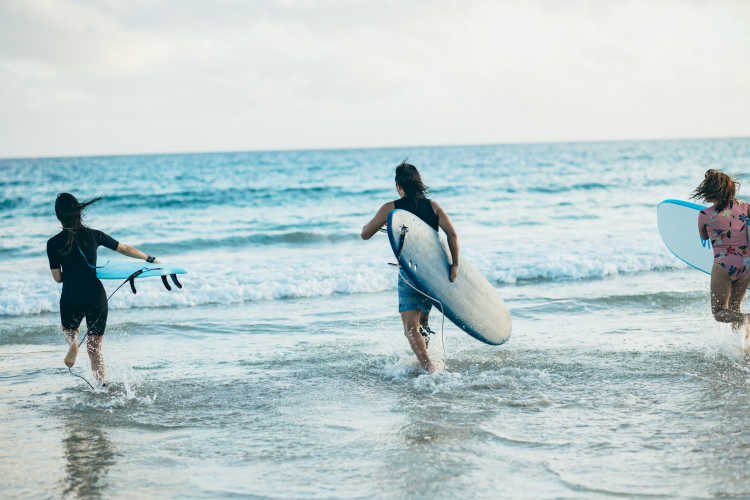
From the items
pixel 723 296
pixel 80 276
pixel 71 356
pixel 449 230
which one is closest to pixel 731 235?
pixel 723 296

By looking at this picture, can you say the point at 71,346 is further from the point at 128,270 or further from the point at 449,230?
the point at 449,230

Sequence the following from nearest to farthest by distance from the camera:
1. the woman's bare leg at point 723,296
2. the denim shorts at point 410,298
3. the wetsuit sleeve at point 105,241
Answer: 1. the wetsuit sleeve at point 105,241
2. the denim shorts at point 410,298
3. the woman's bare leg at point 723,296

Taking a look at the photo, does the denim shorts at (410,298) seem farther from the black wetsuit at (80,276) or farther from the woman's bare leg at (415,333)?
the black wetsuit at (80,276)

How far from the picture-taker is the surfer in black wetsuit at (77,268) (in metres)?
4.88

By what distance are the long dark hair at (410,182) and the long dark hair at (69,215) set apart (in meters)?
2.16

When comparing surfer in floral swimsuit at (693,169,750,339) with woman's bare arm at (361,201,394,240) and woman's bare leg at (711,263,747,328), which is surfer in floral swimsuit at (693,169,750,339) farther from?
woman's bare arm at (361,201,394,240)

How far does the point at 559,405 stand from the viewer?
4.56 m

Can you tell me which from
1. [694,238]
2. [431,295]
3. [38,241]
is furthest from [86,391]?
[38,241]

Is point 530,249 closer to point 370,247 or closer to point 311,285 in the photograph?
point 370,247

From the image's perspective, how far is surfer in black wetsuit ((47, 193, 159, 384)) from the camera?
488cm

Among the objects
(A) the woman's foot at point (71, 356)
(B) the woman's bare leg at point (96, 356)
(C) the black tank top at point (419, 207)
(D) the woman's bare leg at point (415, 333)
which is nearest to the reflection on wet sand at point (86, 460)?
(A) the woman's foot at point (71, 356)

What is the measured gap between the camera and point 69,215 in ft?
15.9

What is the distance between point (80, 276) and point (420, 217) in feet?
8.33

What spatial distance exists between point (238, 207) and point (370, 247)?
11.3m
